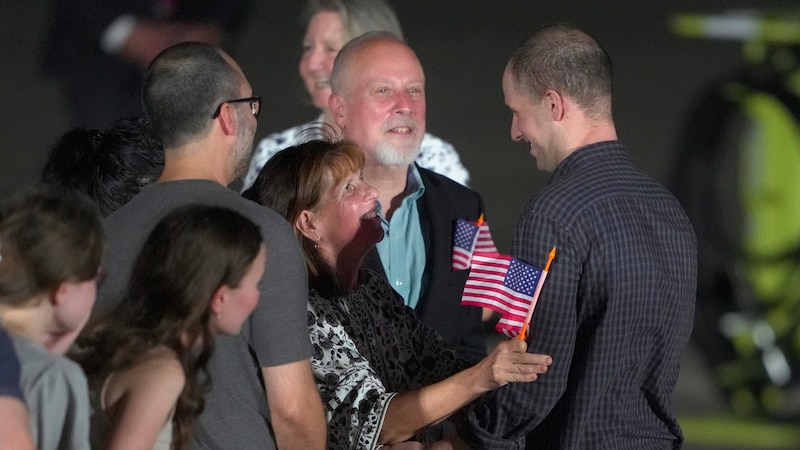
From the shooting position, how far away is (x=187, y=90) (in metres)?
2.49

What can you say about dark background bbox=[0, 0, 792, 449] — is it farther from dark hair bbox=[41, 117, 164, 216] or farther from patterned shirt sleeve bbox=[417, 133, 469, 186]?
dark hair bbox=[41, 117, 164, 216]

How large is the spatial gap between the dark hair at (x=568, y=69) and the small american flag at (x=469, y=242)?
0.66m

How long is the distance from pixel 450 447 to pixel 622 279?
573 mm

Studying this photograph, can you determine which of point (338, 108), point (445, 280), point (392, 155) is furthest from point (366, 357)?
point (338, 108)

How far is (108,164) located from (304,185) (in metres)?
0.49

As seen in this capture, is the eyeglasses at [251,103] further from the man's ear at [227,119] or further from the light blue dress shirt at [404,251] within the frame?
the light blue dress shirt at [404,251]

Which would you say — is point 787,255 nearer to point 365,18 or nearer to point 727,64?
point 727,64

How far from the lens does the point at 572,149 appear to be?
270 centimetres

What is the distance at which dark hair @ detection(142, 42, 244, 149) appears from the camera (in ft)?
8.09

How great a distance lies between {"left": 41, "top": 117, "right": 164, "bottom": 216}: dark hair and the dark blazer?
826 mm

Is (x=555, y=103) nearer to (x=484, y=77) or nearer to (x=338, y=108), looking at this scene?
(x=338, y=108)

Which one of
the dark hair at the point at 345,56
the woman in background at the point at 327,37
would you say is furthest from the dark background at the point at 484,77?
the dark hair at the point at 345,56

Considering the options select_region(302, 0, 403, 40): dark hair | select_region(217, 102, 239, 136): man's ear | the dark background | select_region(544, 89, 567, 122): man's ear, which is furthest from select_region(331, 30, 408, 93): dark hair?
select_region(217, 102, 239, 136): man's ear

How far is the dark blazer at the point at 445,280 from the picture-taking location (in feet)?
12.0
